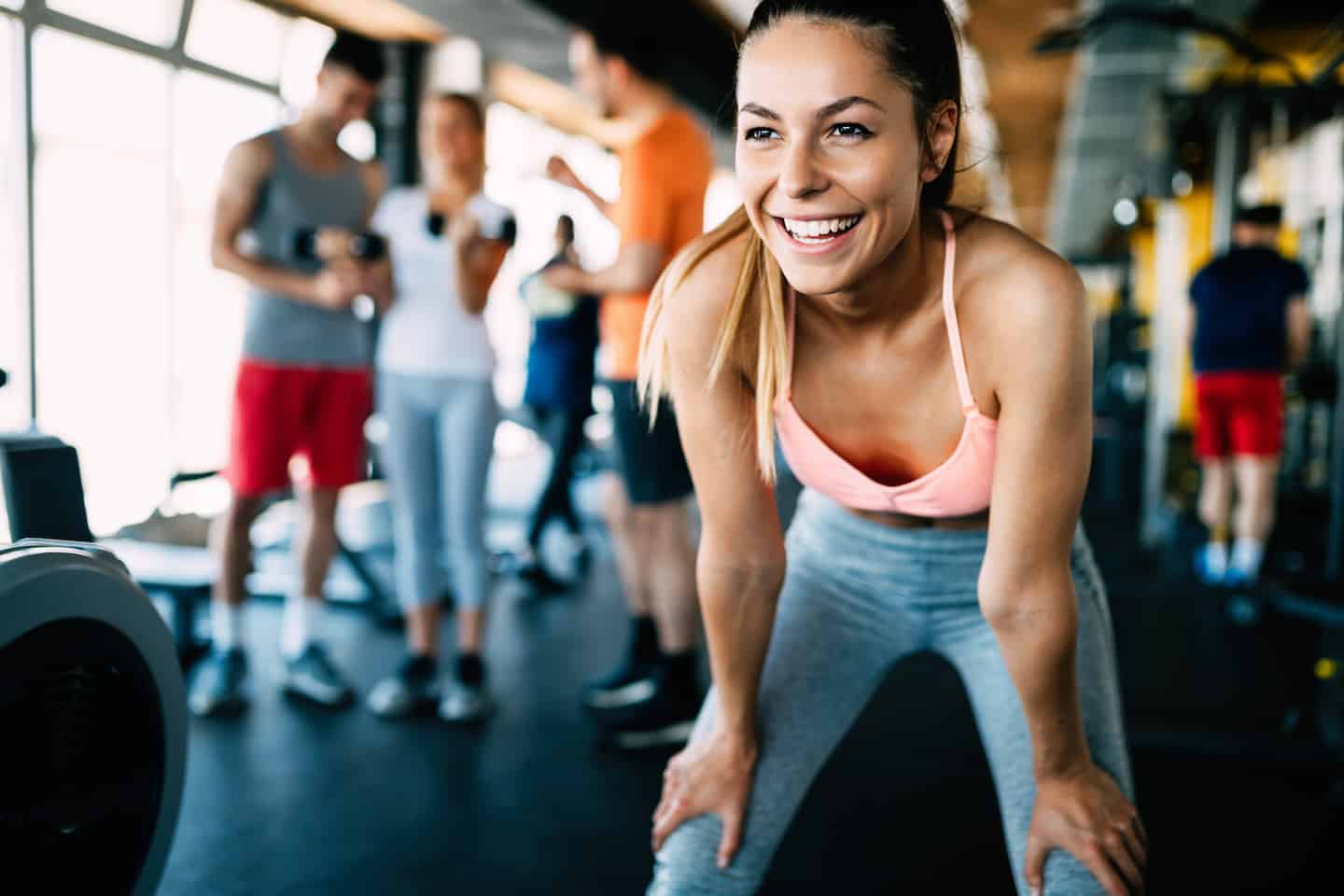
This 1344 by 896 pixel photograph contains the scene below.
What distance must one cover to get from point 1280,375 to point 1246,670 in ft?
3.31

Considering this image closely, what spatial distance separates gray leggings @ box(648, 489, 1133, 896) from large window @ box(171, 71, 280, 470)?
3436mm

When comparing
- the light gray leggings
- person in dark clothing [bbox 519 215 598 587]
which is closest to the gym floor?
the light gray leggings

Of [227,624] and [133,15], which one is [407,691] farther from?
[133,15]

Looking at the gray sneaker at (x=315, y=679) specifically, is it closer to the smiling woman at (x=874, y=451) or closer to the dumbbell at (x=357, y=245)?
the dumbbell at (x=357, y=245)

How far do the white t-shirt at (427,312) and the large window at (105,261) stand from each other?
165 centimetres

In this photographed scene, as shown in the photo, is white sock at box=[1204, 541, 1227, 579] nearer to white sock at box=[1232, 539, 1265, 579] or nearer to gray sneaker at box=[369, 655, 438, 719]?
white sock at box=[1232, 539, 1265, 579]

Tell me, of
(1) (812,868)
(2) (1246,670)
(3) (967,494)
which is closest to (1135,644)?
(2) (1246,670)

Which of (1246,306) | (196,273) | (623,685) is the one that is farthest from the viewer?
(196,273)

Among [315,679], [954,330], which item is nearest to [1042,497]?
[954,330]

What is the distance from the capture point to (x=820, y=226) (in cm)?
88

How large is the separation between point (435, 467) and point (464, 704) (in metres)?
0.48

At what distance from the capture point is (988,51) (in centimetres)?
646

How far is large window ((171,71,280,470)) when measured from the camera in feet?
13.8

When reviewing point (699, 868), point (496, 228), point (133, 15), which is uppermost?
point (133, 15)
